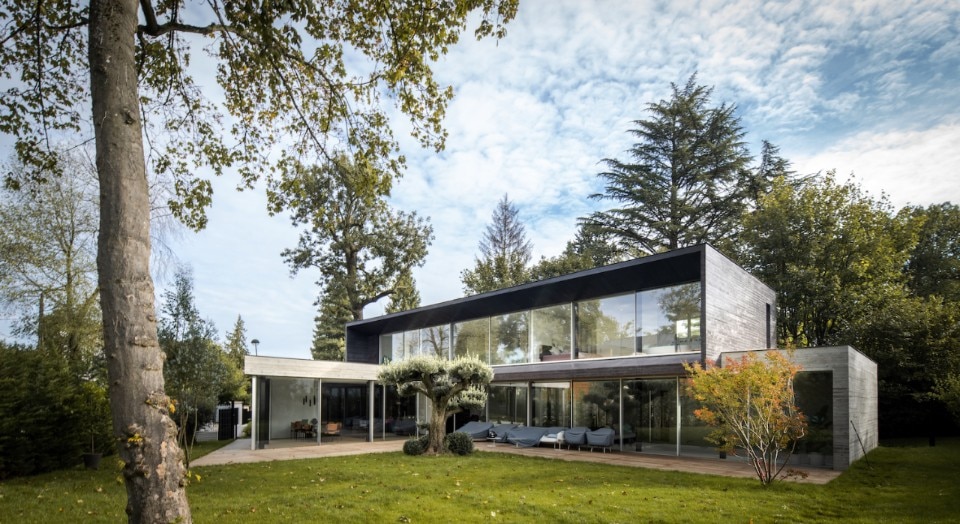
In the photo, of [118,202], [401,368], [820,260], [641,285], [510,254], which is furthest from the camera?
[510,254]

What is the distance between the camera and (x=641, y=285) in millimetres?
18859

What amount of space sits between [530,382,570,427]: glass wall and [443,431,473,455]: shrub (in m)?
4.99

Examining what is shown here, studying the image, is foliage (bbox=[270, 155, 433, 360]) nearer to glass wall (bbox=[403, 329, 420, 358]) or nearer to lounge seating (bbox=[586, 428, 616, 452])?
glass wall (bbox=[403, 329, 420, 358])

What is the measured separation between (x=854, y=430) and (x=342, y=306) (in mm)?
26333

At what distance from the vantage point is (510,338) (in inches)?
916

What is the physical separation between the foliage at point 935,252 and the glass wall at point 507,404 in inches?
748

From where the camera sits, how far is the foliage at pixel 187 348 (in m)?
14.5

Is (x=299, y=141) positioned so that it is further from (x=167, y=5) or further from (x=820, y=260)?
(x=820, y=260)

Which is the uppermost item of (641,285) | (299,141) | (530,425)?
(299,141)

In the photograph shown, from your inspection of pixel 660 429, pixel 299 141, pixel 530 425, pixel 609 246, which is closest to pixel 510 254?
pixel 609 246

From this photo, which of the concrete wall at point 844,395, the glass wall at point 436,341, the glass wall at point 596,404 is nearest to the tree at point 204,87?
the concrete wall at point 844,395

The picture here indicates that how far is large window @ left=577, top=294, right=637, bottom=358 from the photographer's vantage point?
1905 cm

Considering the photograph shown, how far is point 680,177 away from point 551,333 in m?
13.7

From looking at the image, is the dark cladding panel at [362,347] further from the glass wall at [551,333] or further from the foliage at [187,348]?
the foliage at [187,348]
